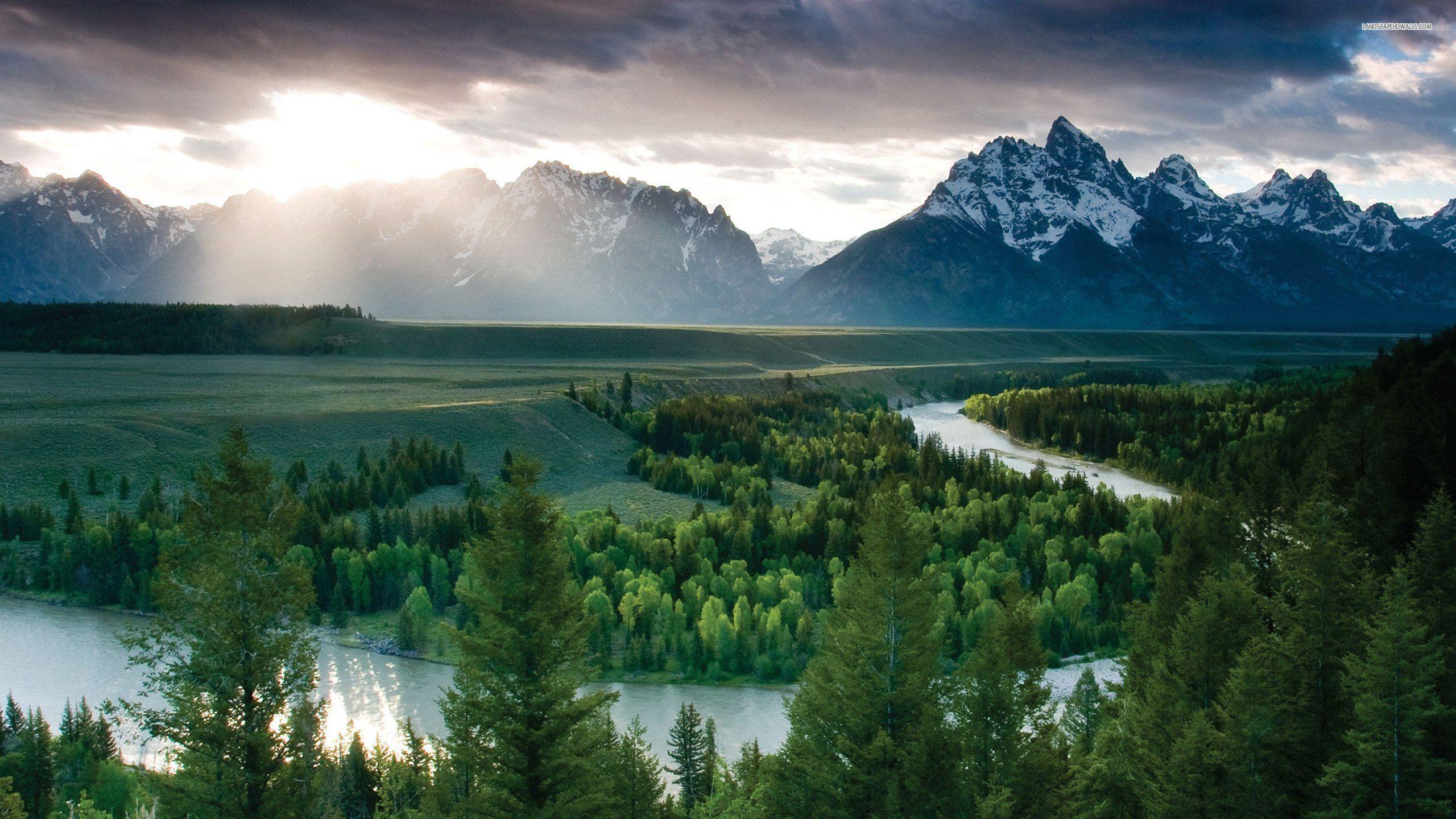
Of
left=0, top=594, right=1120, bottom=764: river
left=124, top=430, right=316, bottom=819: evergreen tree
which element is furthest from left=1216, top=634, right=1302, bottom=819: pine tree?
left=124, top=430, right=316, bottom=819: evergreen tree

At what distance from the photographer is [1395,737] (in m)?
21.6

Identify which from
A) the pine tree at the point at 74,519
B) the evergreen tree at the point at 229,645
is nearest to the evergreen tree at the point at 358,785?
the evergreen tree at the point at 229,645

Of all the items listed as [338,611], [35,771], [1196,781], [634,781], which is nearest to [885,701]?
[1196,781]

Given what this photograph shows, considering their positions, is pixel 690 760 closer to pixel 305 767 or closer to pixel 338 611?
pixel 305 767

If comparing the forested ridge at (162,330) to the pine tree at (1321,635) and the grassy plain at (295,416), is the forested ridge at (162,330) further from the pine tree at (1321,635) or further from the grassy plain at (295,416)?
the pine tree at (1321,635)

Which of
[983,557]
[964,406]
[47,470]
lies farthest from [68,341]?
[983,557]

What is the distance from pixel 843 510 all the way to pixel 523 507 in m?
50.5

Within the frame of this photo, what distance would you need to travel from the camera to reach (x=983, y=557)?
57906mm

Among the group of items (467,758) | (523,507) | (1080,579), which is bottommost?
(1080,579)

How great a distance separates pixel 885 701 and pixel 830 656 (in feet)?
5.66

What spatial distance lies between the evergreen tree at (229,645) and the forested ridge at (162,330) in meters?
180

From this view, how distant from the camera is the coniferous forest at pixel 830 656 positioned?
1959cm

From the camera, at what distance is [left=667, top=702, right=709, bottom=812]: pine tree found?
3206 cm

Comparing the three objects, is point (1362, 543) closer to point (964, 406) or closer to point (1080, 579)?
point (1080, 579)
